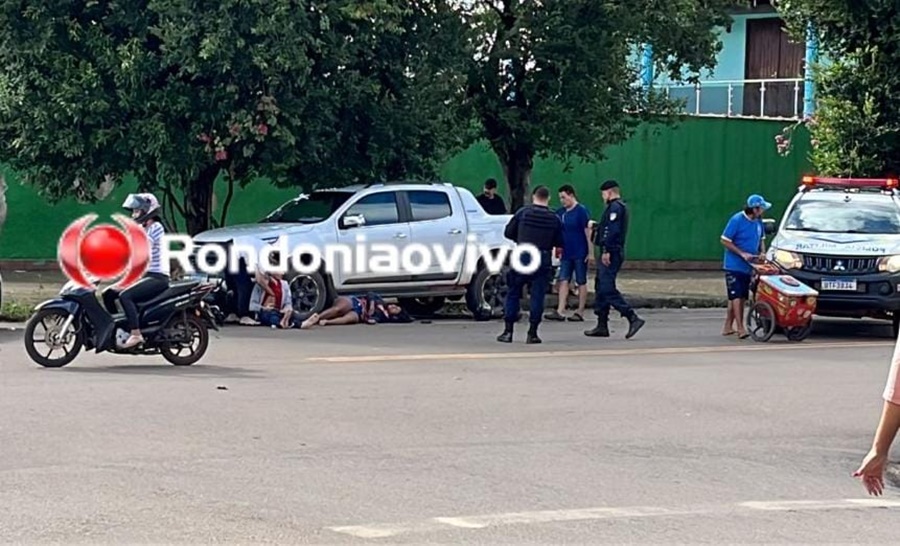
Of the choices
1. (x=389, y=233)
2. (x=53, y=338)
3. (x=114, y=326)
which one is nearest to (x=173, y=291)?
(x=114, y=326)

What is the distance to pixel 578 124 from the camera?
22.4 metres

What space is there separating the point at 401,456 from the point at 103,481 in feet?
6.50

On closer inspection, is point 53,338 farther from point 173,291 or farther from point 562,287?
point 562,287

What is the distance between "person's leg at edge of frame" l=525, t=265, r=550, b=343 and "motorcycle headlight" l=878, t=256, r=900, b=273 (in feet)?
14.3

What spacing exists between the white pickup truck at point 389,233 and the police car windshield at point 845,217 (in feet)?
12.9

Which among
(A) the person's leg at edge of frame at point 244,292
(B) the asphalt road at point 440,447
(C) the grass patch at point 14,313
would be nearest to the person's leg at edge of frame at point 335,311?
(A) the person's leg at edge of frame at point 244,292

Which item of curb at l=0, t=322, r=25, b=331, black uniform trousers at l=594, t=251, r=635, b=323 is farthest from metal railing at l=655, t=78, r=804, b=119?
curb at l=0, t=322, r=25, b=331

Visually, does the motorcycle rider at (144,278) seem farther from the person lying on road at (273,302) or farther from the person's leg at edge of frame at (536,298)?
the person's leg at edge of frame at (536,298)

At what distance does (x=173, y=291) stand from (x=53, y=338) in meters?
1.17

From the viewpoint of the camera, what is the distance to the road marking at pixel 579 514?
7.18 meters

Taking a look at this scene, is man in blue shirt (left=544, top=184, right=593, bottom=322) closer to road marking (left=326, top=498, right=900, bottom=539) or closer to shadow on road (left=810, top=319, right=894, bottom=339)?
shadow on road (left=810, top=319, right=894, bottom=339)

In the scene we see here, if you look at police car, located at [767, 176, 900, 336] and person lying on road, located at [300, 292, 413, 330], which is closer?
police car, located at [767, 176, 900, 336]

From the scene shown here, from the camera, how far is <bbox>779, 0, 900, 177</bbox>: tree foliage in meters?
25.2

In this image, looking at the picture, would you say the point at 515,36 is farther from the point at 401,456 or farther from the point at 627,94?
the point at 401,456
